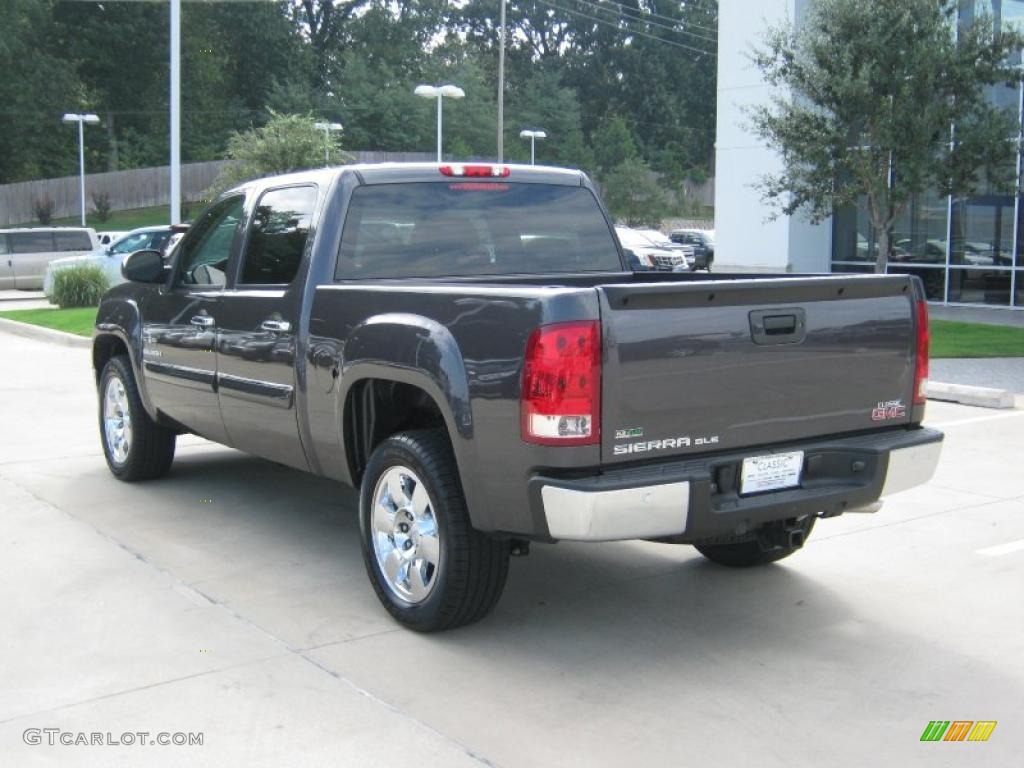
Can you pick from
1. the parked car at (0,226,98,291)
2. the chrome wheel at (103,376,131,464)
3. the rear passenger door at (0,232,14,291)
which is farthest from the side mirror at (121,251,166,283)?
the rear passenger door at (0,232,14,291)

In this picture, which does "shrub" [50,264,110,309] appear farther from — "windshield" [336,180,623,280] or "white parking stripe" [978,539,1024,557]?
"white parking stripe" [978,539,1024,557]

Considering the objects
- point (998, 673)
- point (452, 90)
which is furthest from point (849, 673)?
point (452, 90)

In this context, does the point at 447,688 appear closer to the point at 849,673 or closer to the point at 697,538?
the point at 697,538

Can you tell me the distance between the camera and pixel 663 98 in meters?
84.5

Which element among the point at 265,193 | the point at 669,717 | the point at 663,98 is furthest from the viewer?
the point at 663,98

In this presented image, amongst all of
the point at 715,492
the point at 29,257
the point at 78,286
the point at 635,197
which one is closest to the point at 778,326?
the point at 715,492

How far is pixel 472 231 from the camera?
6.04 m

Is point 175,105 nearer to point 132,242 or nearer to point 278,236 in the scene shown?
point 132,242

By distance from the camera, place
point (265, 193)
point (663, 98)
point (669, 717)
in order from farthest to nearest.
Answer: point (663, 98) < point (265, 193) < point (669, 717)

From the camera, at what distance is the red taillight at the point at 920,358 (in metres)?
5.16

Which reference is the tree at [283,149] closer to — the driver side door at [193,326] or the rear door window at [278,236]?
the driver side door at [193,326]

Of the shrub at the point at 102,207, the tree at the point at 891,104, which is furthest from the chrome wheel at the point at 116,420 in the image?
the shrub at the point at 102,207

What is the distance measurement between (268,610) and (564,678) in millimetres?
1470

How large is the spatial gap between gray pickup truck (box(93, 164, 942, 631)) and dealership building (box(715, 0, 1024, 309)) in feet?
59.9
